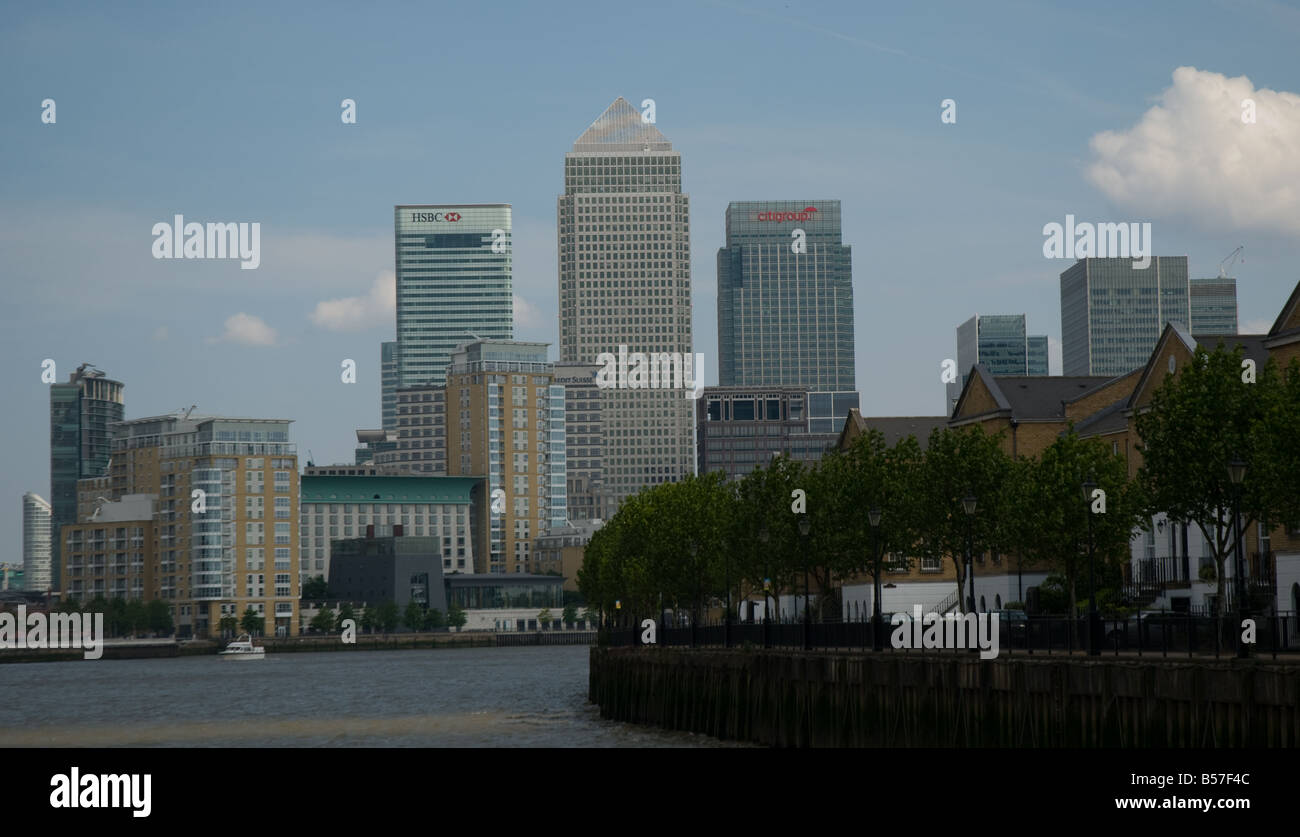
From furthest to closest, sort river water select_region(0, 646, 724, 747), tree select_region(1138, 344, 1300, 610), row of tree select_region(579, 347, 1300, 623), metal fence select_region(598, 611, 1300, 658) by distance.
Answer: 1. river water select_region(0, 646, 724, 747)
2. row of tree select_region(579, 347, 1300, 623)
3. tree select_region(1138, 344, 1300, 610)
4. metal fence select_region(598, 611, 1300, 658)

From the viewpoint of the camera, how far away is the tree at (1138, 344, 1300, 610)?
186 feet

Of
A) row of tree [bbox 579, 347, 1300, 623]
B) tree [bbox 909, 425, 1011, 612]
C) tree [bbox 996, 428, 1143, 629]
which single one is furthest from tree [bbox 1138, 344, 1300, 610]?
tree [bbox 909, 425, 1011, 612]

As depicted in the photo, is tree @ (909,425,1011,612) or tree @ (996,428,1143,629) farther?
Result: tree @ (909,425,1011,612)

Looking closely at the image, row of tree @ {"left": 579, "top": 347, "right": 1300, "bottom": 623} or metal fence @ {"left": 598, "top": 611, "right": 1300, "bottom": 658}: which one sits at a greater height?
row of tree @ {"left": 579, "top": 347, "right": 1300, "bottom": 623}

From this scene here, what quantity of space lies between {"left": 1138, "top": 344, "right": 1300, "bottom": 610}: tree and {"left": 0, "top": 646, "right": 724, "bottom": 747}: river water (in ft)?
60.8

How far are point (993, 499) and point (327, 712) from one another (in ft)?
138

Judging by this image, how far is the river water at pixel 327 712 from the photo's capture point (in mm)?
75750

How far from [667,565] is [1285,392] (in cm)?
6038

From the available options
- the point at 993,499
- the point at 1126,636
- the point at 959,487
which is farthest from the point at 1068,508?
Result: the point at 1126,636

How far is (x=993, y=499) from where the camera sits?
7706cm

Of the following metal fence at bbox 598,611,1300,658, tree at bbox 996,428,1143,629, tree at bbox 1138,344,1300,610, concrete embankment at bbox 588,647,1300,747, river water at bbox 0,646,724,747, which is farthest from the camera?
river water at bbox 0,646,724,747

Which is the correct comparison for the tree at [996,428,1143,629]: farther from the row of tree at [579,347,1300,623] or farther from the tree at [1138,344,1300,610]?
the tree at [1138,344,1300,610]
